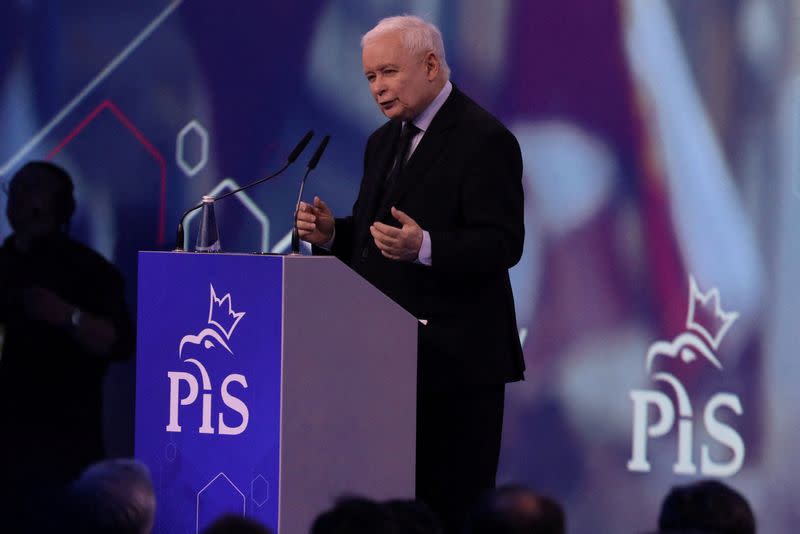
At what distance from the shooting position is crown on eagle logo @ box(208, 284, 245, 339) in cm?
289

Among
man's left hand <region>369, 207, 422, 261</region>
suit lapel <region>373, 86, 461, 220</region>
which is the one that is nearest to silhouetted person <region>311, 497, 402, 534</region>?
man's left hand <region>369, 207, 422, 261</region>

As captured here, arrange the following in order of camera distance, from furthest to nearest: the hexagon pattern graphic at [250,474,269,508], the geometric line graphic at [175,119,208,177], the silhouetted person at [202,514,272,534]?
the geometric line graphic at [175,119,208,177]
the hexagon pattern graphic at [250,474,269,508]
the silhouetted person at [202,514,272,534]

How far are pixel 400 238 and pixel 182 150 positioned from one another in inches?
79.4

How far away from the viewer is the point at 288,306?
9.35 feet

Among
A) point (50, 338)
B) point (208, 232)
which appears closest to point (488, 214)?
point (208, 232)

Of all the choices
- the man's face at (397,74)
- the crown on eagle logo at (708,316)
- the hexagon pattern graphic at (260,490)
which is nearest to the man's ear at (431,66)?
the man's face at (397,74)

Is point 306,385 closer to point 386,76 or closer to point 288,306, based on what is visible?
point 288,306

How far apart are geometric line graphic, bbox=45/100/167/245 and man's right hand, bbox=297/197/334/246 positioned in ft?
5.13

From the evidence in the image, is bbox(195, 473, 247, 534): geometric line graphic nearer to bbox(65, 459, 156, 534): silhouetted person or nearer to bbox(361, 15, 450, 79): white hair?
bbox(65, 459, 156, 534): silhouetted person

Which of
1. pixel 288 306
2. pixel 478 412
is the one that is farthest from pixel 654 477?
pixel 288 306

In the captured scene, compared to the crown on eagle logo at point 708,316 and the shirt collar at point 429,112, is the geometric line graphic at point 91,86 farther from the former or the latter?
the crown on eagle logo at point 708,316

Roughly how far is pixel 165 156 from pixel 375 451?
2103 millimetres

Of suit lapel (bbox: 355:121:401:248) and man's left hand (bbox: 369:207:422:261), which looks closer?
man's left hand (bbox: 369:207:422:261)

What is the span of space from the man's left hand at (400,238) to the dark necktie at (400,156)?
34cm
